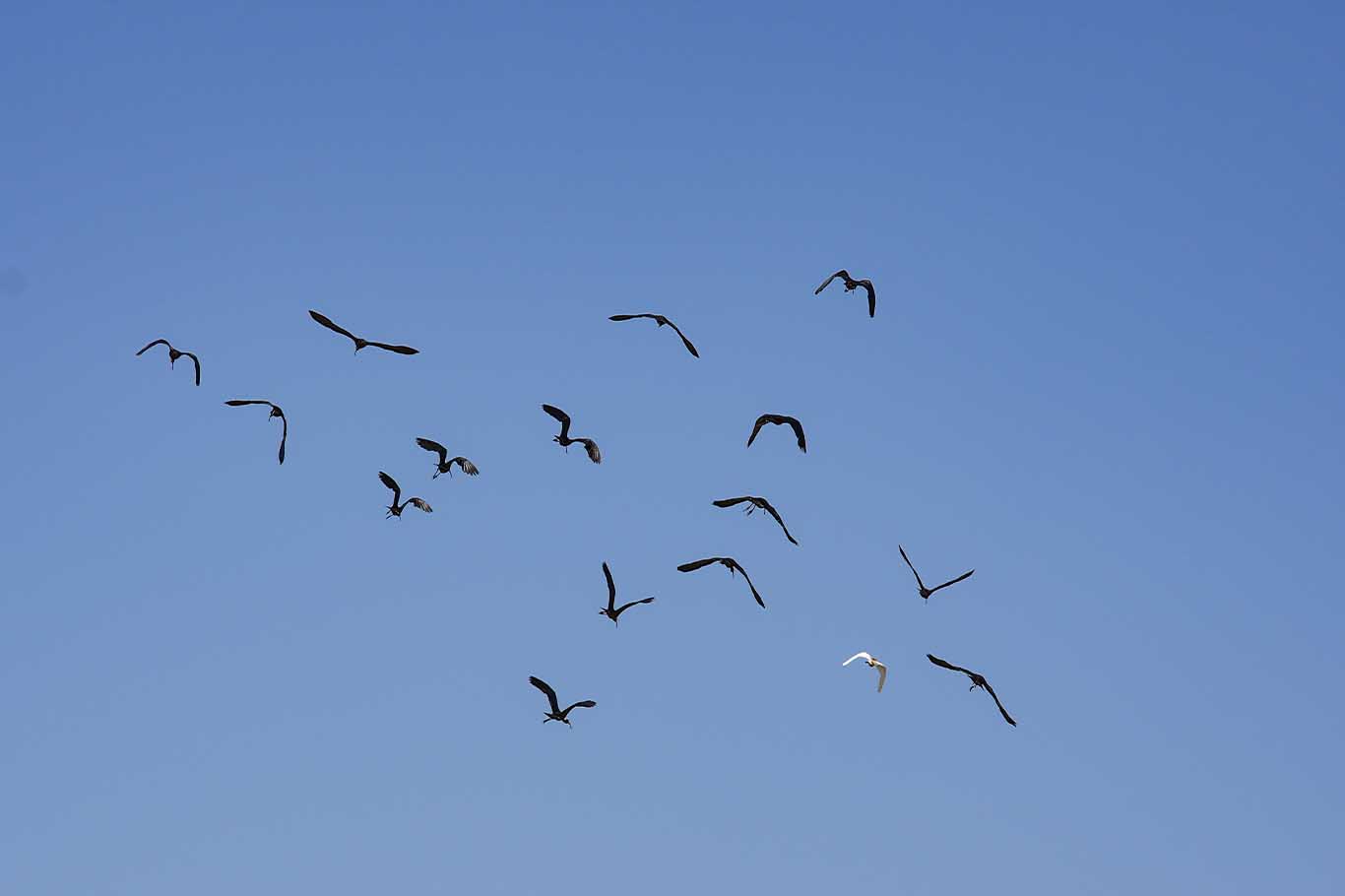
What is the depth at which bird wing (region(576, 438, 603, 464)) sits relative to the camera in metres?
72.9

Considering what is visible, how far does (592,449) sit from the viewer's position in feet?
241

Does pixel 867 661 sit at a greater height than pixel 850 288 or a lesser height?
lesser

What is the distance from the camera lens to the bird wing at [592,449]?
7288 centimetres

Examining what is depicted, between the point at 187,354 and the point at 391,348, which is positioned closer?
the point at 391,348

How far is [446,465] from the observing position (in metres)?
76.8

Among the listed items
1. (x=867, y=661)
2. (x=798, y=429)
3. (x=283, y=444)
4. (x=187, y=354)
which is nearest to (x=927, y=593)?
(x=867, y=661)

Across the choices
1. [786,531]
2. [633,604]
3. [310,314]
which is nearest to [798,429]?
[786,531]

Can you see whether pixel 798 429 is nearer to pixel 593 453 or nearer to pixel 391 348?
pixel 593 453

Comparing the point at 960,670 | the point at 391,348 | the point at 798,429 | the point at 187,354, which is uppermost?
the point at 187,354

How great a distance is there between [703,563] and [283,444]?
62.5 feet

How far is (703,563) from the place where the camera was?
234 feet

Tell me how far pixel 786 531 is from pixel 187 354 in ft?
108

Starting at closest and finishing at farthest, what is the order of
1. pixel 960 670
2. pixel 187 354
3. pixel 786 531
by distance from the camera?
pixel 786 531, pixel 960 670, pixel 187 354

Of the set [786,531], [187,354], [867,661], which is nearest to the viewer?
[786,531]
